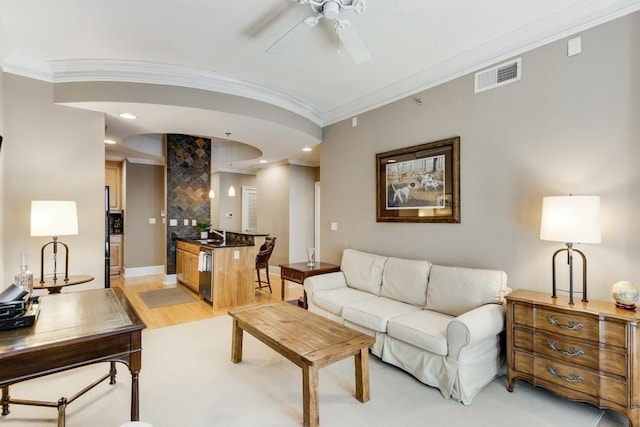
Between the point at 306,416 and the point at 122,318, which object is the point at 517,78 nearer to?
the point at 306,416

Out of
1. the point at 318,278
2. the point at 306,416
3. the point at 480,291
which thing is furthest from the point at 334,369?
the point at 480,291

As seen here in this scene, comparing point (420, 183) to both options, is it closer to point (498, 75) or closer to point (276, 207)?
point (498, 75)

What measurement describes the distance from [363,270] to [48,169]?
12.1 feet

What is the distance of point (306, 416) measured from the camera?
1921 millimetres

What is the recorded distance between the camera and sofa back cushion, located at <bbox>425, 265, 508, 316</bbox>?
261 centimetres

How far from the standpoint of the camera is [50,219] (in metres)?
2.73

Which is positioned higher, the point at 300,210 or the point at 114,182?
the point at 114,182

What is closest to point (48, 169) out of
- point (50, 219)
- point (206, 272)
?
point (50, 219)

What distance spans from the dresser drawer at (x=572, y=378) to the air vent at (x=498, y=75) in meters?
2.34

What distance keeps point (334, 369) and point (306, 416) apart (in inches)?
33.3

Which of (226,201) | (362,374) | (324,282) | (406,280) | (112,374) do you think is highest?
(226,201)

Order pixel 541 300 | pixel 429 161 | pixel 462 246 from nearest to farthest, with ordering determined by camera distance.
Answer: pixel 541 300 → pixel 462 246 → pixel 429 161

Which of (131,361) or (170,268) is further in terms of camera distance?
(170,268)

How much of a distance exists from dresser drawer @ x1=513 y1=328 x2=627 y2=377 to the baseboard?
6.92 metres
